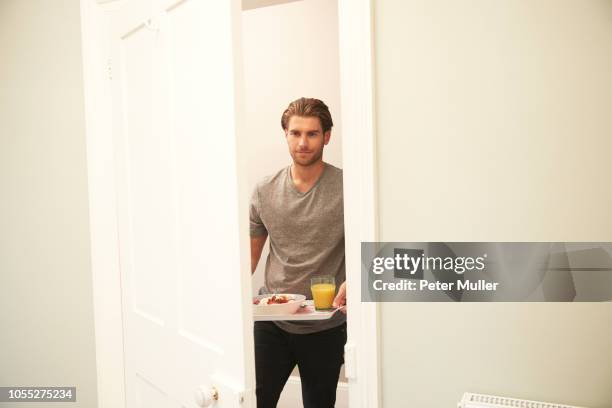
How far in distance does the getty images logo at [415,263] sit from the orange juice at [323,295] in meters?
0.56

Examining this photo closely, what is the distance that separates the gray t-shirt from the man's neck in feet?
0.07

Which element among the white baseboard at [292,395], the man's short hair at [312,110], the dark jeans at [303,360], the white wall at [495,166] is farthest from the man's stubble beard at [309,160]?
the white baseboard at [292,395]

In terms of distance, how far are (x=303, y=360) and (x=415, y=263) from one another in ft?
2.93

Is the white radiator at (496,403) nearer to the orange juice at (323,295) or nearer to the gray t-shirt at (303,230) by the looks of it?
the orange juice at (323,295)

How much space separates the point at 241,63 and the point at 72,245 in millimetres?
1142

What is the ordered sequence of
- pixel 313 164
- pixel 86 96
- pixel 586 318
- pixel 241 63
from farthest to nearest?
1. pixel 313 164
2. pixel 86 96
3. pixel 586 318
4. pixel 241 63

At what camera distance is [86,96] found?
5.69ft

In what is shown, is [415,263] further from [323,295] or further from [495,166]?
[323,295]

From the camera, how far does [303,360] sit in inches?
78.7

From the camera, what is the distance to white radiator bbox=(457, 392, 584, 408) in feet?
3.81

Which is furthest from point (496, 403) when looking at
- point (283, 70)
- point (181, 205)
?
point (283, 70)

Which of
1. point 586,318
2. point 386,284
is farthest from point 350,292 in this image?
point 586,318

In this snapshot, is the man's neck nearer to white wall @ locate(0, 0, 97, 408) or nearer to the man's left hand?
the man's left hand

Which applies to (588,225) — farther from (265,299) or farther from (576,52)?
(265,299)
